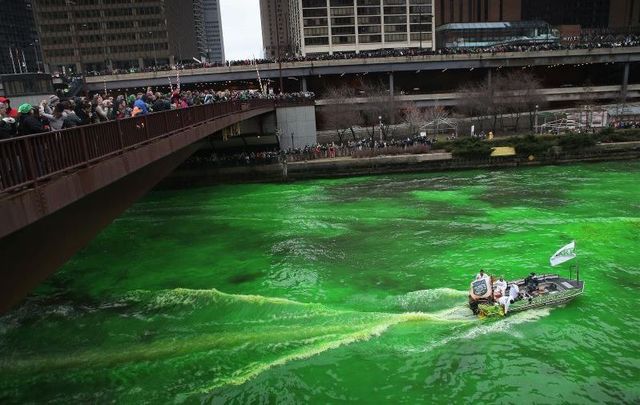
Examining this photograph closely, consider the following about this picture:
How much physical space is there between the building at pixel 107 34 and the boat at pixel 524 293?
116 metres

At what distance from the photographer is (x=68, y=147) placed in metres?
11.5

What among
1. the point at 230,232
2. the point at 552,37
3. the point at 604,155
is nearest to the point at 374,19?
the point at 552,37

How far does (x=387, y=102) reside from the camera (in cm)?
6222

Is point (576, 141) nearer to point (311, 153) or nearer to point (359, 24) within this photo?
point (311, 153)

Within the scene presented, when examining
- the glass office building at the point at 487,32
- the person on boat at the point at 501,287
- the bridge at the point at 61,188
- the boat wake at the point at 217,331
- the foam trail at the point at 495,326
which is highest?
the glass office building at the point at 487,32

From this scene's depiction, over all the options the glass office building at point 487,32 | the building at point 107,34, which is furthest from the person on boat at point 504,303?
the building at point 107,34

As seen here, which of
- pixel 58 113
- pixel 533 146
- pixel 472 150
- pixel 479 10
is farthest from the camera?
pixel 479 10

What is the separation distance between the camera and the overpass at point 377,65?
7019cm

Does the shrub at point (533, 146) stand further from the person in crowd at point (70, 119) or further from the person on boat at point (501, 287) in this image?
the person in crowd at point (70, 119)

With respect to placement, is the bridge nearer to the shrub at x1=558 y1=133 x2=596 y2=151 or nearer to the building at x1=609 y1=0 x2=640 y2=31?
the shrub at x1=558 y1=133 x2=596 y2=151

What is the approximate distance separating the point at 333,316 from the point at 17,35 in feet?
603

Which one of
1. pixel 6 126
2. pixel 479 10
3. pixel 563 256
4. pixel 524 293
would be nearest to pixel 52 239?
pixel 6 126

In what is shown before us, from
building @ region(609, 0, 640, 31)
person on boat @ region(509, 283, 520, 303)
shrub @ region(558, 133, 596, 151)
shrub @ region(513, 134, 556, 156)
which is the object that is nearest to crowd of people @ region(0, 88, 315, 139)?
person on boat @ region(509, 283, 520, 303)

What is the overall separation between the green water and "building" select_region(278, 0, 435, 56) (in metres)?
85.4
